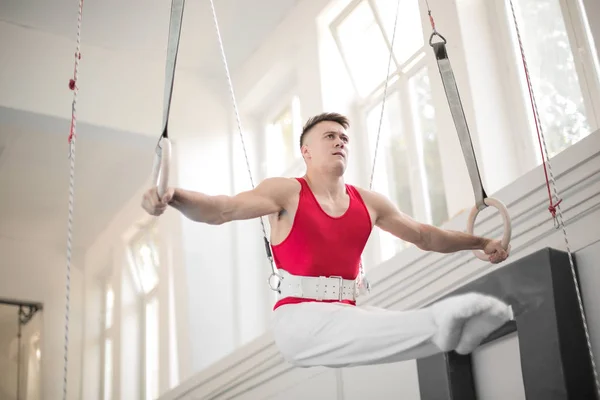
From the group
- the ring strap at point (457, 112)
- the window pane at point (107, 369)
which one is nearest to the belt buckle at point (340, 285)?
the ring strap at point (457, 112)

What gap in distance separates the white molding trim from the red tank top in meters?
0.91

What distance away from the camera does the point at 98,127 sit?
6.49 meters

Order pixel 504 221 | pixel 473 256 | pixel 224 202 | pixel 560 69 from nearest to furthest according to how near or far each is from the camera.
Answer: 1. pixel 224 202
2. pixel 504 221
3. pixel 473 256
4. pixel 560 69

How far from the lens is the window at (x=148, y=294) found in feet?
27.5

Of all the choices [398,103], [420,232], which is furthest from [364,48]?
[420,232]

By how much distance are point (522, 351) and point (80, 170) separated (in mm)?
5935

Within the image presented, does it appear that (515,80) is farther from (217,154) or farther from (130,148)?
(130,148)

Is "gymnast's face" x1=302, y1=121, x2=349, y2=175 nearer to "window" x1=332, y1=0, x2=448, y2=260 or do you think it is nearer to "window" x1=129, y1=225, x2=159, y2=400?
"window" x1=332, y1=0, x2=448, y2=260

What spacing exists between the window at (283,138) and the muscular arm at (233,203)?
3578mm

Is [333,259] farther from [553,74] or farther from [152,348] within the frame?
[152,348]

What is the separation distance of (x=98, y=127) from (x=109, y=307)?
3550mm

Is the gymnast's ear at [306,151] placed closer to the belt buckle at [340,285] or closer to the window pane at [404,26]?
the belt buckle at [340,285]

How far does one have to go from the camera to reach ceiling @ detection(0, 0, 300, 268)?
6.35m

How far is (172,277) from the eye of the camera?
23.9ft
